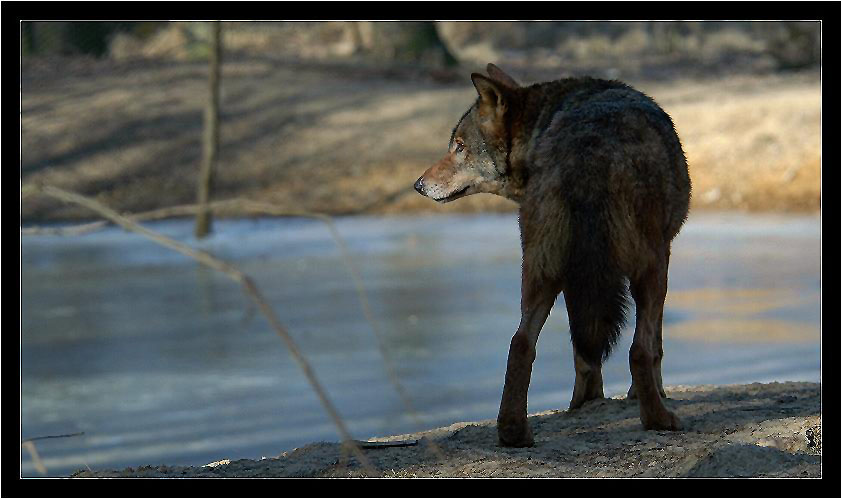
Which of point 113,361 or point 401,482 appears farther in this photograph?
point 113,361

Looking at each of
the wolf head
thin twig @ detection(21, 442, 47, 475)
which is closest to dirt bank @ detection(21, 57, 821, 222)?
the wolf head

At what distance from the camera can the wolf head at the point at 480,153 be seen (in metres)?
5.63

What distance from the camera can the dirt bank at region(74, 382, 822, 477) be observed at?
4528 millimetres

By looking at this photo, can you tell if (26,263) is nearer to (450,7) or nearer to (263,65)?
(450,7)

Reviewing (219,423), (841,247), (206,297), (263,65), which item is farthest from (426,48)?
(841,247)

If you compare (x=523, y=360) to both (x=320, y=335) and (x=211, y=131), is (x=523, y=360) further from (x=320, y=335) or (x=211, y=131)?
(x=211, y=131)

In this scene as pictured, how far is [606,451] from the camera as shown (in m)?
5.01

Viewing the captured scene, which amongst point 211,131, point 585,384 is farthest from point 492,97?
point 211,131

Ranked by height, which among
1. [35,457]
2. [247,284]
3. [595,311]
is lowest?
[35,457]

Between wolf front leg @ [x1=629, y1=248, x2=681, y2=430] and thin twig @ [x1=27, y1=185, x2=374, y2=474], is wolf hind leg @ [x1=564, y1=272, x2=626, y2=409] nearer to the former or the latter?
wolf front leg @ [x1=629, y1=248, x2=681, y2=430]

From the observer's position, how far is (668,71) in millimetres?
27828

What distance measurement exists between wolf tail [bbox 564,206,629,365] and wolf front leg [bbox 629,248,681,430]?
0.68ft

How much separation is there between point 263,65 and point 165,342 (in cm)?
1690

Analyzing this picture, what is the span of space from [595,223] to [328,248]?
33.0ft
